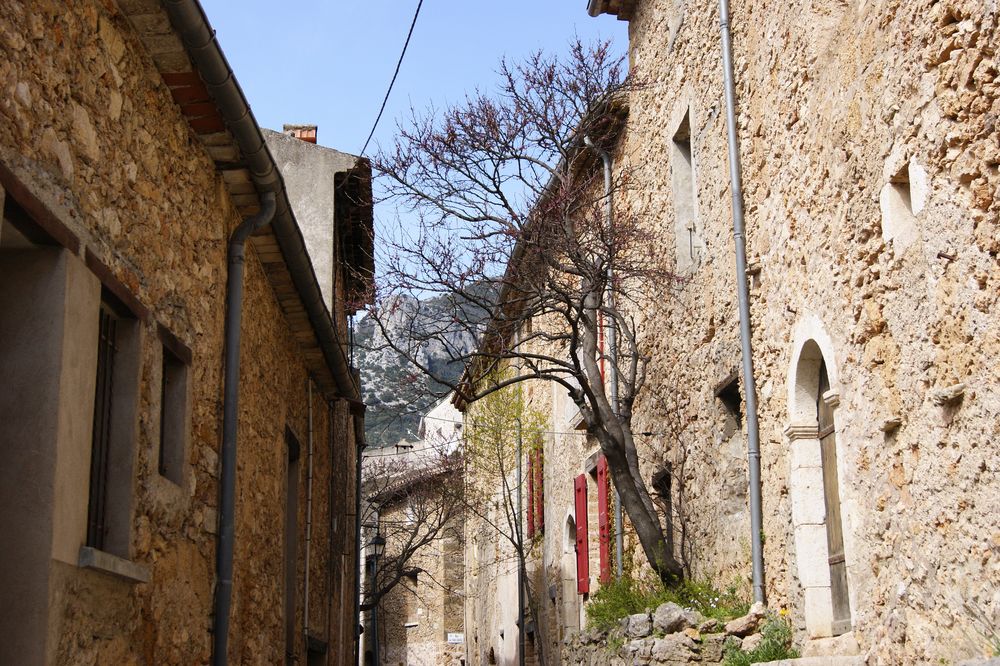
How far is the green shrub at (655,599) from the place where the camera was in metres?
8.48

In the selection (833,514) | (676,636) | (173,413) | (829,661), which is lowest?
(829,661)

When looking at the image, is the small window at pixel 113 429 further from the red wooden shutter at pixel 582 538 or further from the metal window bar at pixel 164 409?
the red wooden shutter at pixel 582 538

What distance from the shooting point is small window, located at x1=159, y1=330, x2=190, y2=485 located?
17.4 ft

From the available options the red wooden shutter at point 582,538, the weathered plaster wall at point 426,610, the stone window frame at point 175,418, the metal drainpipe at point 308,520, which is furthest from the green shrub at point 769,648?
the weathered plaster wall at point 426,610

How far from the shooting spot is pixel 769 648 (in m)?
7.42

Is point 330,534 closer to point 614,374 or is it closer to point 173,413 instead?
point 614,374

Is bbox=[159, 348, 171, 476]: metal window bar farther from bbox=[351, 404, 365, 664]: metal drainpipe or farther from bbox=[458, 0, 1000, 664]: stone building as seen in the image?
bbox=[351, 404, 365, 664]: metal drainpipe

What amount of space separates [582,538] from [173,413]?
30.0ft

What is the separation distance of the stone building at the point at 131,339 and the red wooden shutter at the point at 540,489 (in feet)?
33.4

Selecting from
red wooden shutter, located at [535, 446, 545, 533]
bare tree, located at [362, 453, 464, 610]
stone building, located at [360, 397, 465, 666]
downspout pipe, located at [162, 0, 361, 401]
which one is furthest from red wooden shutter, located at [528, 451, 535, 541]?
downspout pipe, located at [162, 0, 361, 401]

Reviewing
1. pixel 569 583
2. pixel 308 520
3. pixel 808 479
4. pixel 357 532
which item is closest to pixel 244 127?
pixel 808 479

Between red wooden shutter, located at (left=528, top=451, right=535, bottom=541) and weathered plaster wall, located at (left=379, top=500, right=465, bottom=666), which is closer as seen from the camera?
red wooden shutter, located at (left=528, top=451, right=535, bottom=541)

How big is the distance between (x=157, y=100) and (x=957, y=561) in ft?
13.8

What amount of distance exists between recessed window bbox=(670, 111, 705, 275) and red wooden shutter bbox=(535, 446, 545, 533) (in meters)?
8.23
